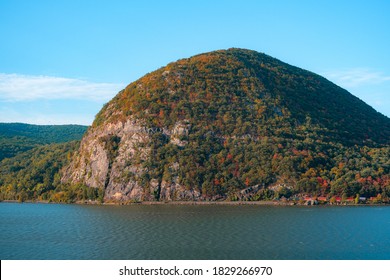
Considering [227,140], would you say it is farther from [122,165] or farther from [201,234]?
[201,234]

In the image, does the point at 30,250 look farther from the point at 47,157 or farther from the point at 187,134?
the point at 47,157

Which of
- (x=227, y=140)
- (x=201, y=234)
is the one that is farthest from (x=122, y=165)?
(x=201, y=234)

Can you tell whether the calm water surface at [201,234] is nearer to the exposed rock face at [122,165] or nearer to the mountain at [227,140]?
the mountain at [227,140]

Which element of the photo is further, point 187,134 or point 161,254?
point 187,134

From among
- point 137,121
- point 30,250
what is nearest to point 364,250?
point 30,250

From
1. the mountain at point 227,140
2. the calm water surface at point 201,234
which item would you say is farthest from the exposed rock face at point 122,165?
the calm water surface at point 201,234
